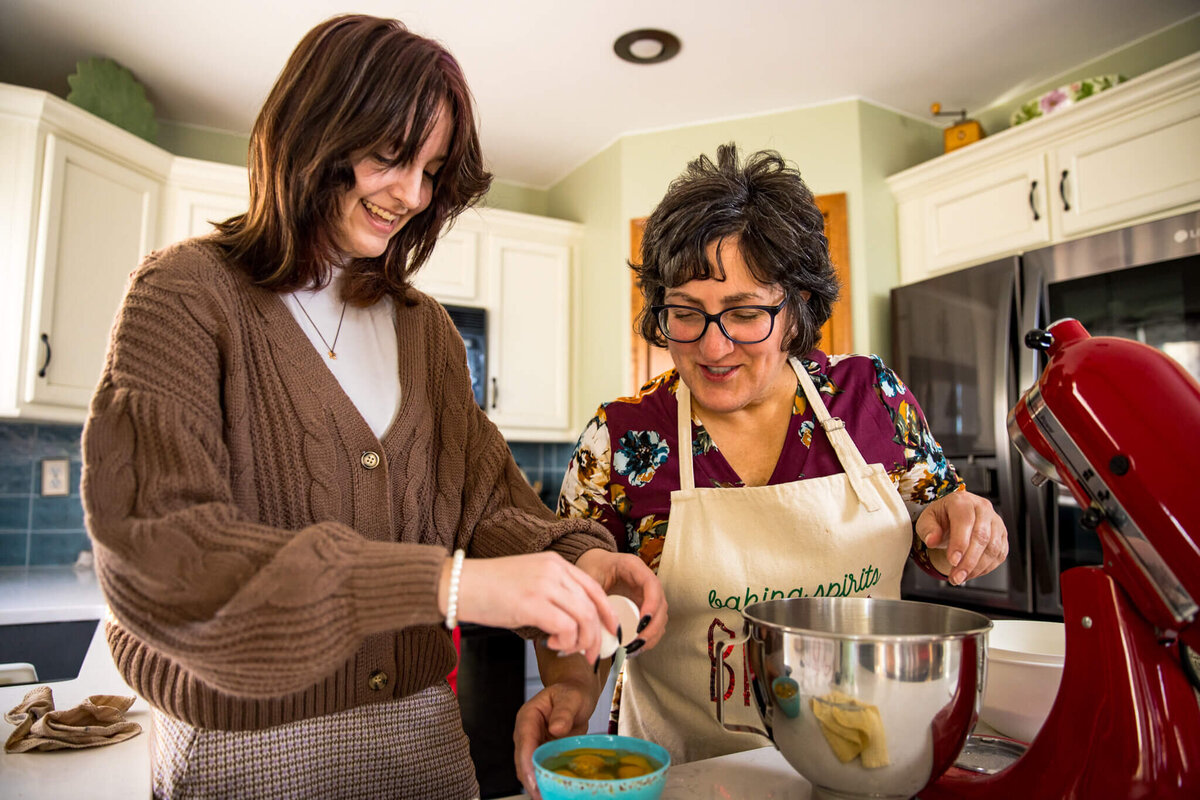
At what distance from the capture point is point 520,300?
11.8ft

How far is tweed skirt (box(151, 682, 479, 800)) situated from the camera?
0.80 metres

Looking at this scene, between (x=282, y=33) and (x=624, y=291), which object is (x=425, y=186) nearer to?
(x=282, y=33)

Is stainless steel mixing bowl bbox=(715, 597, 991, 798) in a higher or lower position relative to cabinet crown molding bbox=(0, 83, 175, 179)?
lower

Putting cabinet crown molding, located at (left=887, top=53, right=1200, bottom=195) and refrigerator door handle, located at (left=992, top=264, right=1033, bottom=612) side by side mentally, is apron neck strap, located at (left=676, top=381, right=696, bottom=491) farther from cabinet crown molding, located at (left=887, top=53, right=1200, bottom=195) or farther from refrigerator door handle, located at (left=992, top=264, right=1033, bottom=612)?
cabinet crown molding, located at (left=887, top=53, right=1200, bottom=195)

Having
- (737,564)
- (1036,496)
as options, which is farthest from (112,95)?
(1036,496)

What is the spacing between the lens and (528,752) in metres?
0.81

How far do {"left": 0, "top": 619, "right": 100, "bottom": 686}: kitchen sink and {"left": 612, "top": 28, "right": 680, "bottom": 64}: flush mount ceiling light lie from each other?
7.89 ft

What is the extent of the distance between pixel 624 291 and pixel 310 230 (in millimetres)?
2570

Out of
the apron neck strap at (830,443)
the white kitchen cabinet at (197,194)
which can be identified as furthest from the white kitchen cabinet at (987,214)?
the white kitchen cabinet at (197,194)

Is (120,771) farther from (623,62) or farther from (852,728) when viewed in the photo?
(623,62)

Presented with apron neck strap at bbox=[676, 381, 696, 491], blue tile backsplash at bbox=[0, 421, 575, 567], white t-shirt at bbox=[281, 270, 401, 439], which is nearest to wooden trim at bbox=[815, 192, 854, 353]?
apron neck strap at bbox=[676, 381, 696, 491]

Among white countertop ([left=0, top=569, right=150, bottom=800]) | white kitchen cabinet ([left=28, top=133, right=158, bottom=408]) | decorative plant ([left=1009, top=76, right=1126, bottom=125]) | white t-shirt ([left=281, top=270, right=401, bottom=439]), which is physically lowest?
white countertop ([left=0, top=569, right=150, bottom=800])

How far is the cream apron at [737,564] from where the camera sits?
3.67ft

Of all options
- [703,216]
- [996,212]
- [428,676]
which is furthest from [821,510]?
[996,212]
